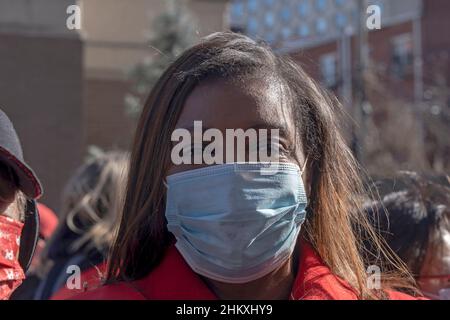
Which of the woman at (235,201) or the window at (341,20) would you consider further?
the window at (341,20)

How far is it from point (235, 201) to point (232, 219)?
0.04m

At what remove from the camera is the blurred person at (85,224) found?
3.47 metres

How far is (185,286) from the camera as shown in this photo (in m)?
1.70

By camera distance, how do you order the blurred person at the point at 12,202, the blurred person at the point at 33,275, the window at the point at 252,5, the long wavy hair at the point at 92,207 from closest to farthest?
the blurred person at the point at 12,202, the blurred person at the point at 33,275, the long wavy hair at the point at 92,207, the window at the point at 252,5

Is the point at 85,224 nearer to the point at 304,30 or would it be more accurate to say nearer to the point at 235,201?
the point at 235,201

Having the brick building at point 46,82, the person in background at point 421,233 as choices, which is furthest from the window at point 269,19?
the person in background at point 421,233

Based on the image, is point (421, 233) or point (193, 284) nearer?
point (193, 284)

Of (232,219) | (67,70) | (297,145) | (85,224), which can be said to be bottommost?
(85,224)

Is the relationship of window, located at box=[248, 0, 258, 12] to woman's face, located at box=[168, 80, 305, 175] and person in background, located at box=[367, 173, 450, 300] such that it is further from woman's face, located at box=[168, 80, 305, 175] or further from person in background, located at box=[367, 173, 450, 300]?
woman's face, located at box=[168, 80, 305, 175]

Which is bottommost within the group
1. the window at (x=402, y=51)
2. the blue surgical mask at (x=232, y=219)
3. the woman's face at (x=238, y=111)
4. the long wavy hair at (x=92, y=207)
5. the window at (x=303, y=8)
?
the long wavy hair at (x=92, y=207)

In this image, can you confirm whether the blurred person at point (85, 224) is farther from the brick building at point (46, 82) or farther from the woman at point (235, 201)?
the brick building at point (46, 82)

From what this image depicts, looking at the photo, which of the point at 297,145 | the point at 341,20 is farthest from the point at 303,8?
the point at 297,145

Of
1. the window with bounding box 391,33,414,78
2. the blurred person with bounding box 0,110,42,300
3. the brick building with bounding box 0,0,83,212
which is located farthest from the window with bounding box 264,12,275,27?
the blurred person with bounding box 0,110,42,300
